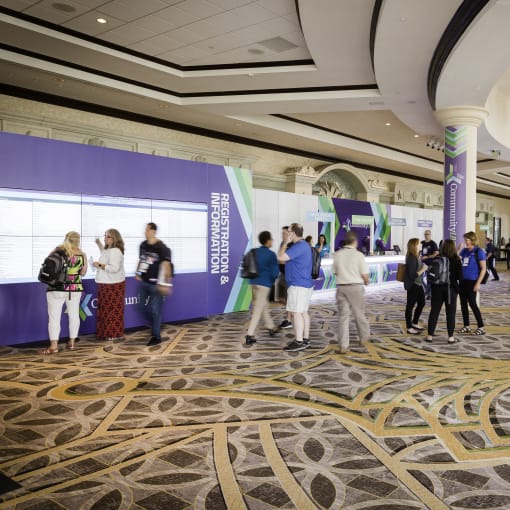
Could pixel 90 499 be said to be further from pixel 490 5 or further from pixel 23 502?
pixel 490 5

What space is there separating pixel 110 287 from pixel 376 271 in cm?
862

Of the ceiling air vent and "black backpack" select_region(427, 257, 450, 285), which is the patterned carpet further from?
the ceiling air vent

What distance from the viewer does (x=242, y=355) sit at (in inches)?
227

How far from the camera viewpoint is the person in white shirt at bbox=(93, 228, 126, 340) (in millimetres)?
6340

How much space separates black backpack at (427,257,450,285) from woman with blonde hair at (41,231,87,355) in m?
4.24

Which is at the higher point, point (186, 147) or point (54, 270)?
point (186, 147)

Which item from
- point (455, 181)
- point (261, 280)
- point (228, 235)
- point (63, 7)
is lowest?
point (261, 280)

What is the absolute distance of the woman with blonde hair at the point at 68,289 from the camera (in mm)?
→ 5691

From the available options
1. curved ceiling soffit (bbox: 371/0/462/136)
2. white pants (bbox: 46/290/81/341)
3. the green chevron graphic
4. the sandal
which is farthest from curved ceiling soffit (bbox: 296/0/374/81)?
the sandal

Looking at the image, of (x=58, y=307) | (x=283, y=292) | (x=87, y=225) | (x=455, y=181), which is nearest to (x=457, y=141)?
(x=455, y=181)

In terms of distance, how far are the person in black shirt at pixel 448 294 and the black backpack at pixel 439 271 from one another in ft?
0.25

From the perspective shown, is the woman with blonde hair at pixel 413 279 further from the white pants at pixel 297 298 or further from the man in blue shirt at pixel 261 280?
the man in blue shirt at pixel 261 280

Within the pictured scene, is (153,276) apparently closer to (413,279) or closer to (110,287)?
(110,287)

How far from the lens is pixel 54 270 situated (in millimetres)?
5547
